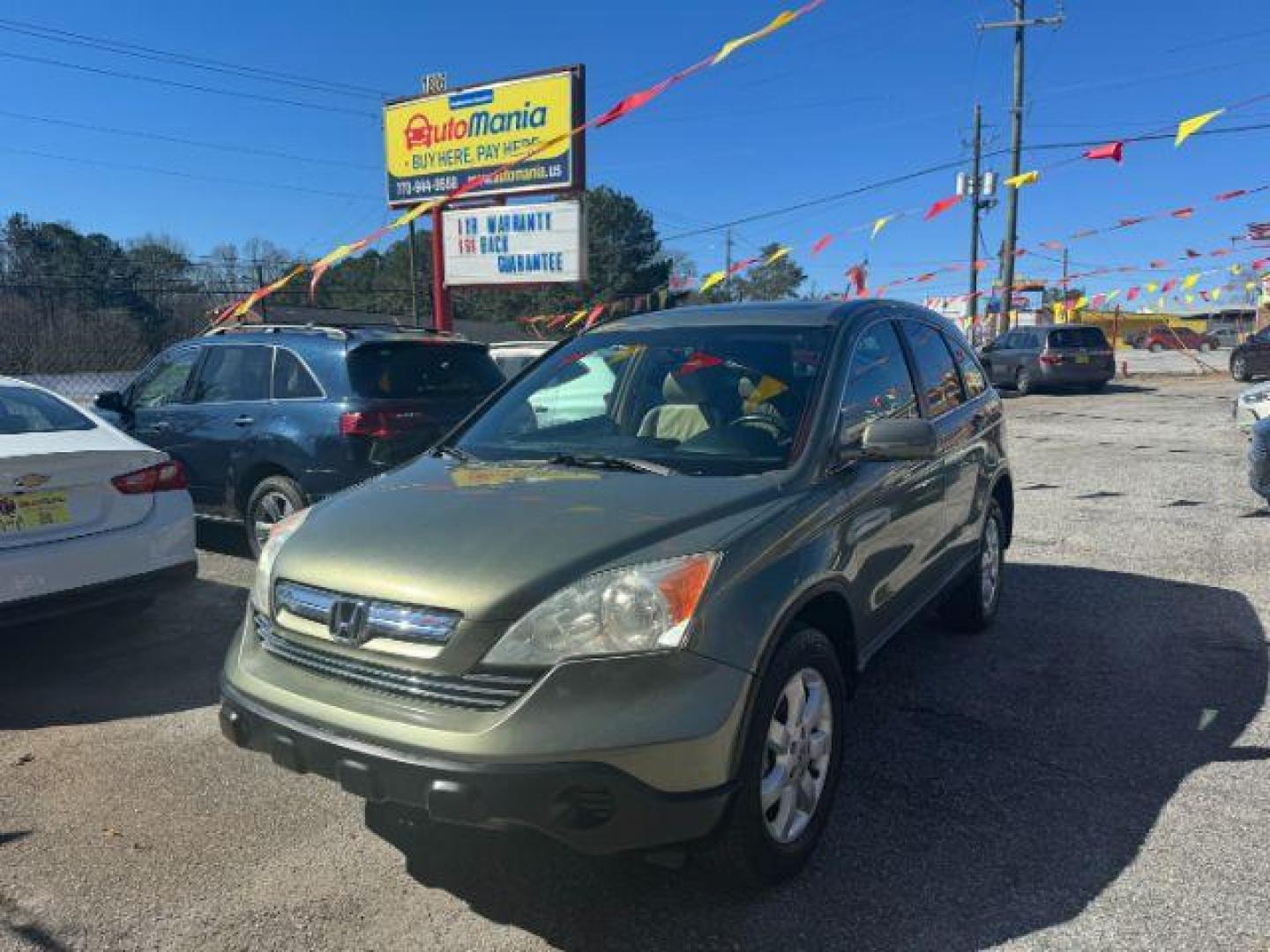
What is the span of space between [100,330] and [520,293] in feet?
124

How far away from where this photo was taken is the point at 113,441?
477cm

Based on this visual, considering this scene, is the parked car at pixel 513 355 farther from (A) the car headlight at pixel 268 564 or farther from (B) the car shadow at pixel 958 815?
(A) the car headlight at pixel 268 564

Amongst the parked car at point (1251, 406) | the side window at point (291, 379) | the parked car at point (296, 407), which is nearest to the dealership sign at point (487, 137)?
the parked car at point (296, 407)

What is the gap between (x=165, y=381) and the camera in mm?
7254

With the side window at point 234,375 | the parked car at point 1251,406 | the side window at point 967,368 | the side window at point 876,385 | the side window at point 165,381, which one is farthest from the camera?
the parked car at point 1251,406

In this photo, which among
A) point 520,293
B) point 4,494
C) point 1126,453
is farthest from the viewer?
point 520,293

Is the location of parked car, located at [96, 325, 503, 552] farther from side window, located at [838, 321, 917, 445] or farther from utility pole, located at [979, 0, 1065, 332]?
utility pole, located at [979, 0, 1065, 332]

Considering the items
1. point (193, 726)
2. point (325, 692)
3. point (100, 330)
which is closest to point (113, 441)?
point (193, 726)

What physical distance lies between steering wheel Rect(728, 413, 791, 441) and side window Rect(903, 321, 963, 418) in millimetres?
1225

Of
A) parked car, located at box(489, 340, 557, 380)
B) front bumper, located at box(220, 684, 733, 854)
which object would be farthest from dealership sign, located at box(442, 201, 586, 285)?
front bumper, located at box(220, 684, 733, 854)

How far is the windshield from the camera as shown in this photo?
330 cm

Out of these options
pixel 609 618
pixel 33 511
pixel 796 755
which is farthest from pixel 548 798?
pixel 33 511

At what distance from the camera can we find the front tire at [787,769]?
97.2 inches

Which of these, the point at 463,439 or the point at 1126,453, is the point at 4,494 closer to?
the point at 463,439
